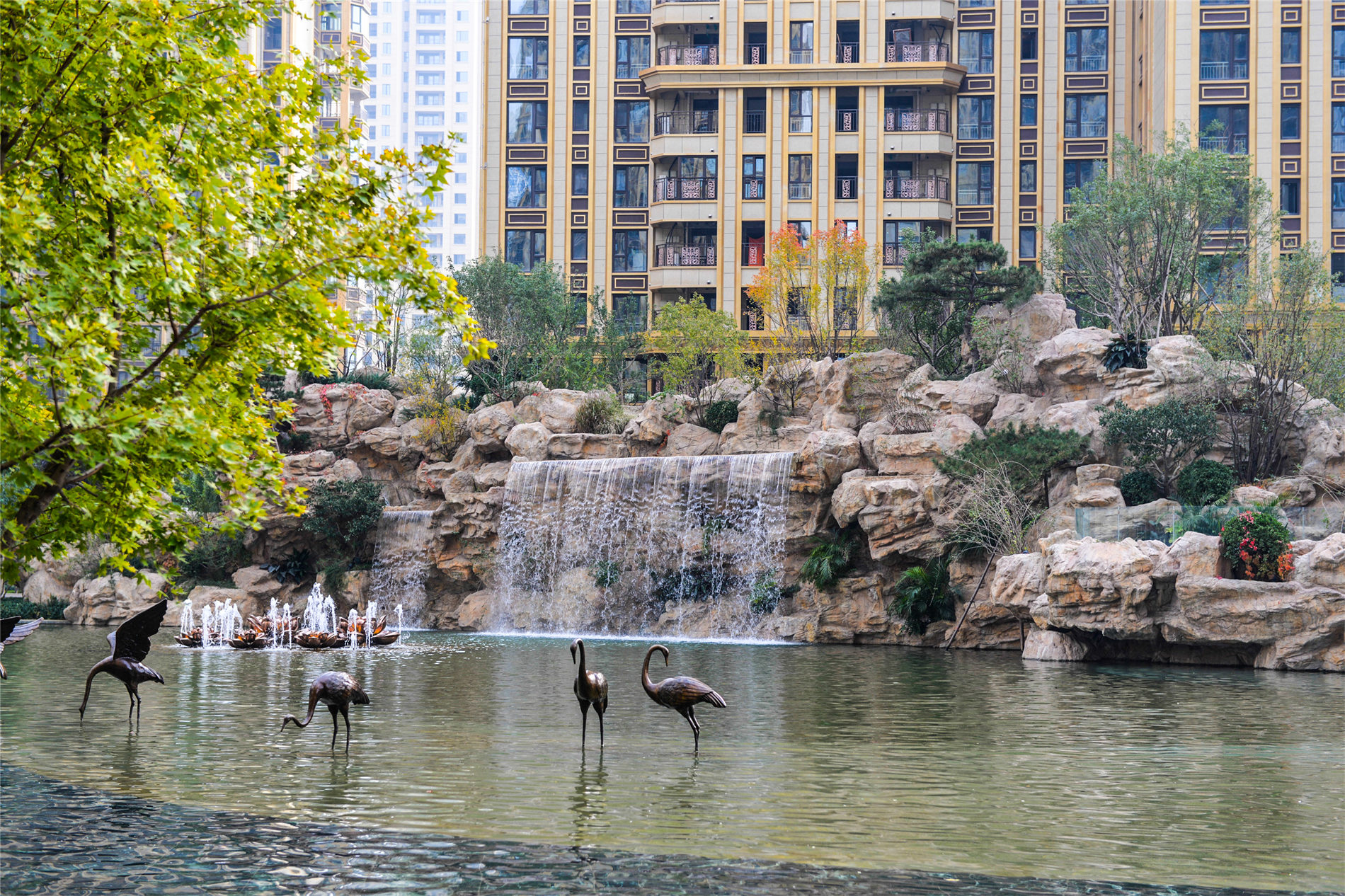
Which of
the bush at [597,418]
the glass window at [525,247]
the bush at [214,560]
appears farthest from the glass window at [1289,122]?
the bush at [214,560]

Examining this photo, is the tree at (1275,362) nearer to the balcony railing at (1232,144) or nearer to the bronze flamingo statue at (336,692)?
the balcony railing at (1232,144)

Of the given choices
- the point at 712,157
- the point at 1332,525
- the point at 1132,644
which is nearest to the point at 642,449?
the point at 1132,644

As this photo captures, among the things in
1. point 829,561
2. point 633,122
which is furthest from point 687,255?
point 829,561

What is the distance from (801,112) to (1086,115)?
14051 millimetres

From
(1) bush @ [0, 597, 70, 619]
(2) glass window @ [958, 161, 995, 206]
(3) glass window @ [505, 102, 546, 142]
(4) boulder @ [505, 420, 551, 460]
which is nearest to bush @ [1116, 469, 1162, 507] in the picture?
(4) boulder @ [505, 420, 551, 460]

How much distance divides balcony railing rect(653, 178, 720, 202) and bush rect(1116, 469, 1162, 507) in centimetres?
3320

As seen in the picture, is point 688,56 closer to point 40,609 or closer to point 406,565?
point 406,565

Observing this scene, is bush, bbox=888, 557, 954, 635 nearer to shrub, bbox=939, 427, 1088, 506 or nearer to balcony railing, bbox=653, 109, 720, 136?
shrub, bbox=939, 427, 1088, 506

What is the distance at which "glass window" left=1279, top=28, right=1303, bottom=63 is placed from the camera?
57.5 m

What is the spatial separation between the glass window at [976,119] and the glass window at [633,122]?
15442mm

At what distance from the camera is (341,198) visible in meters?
11.0

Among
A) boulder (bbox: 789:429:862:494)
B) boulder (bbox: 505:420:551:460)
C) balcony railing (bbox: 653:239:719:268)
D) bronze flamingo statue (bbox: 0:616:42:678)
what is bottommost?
bronze flamingo statue (bbox: 0:616:42:678)

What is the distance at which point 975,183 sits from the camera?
6278cm

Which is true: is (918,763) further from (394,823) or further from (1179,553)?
(1179,553)
